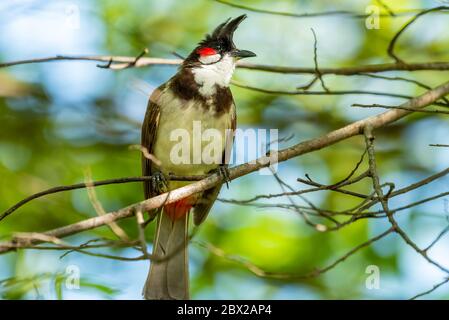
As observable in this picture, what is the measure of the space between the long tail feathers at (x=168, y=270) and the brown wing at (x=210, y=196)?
140mm

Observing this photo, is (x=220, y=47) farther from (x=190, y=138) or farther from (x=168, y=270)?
(x=168, y=270)

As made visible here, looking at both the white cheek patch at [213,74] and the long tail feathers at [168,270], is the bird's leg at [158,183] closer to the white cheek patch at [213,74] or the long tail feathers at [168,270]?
the long tail feathers at [168,270]

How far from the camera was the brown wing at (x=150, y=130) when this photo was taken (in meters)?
4.79

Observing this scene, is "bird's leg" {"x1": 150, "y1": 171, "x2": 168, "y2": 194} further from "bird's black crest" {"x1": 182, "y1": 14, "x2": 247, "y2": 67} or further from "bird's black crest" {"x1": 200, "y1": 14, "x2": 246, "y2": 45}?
"bird's black crest" {"x1": 200, "y1": 14, "x2": 246, "y2": 45}

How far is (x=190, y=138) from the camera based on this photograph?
4.64 metres

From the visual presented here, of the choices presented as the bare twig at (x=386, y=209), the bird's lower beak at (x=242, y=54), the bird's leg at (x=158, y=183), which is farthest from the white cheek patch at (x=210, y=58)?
the bare twig at (x=386, y=209)

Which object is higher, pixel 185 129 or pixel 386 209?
pixel 185 129

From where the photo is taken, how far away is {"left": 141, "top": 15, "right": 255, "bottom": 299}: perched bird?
4598 mm

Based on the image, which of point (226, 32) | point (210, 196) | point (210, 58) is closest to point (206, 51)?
point (210, 58)

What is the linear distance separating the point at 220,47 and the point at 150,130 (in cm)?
74

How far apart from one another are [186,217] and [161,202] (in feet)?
4.78
